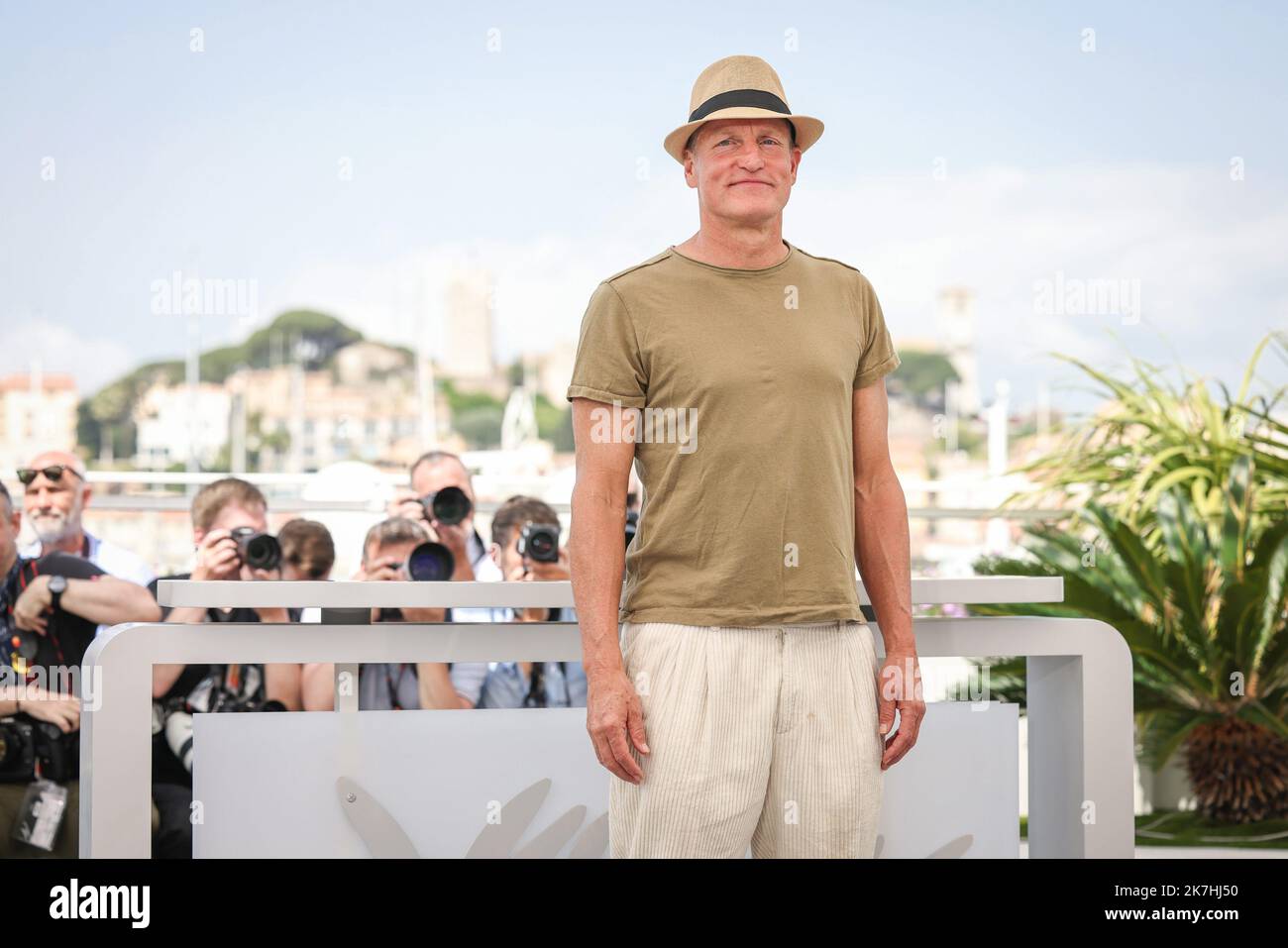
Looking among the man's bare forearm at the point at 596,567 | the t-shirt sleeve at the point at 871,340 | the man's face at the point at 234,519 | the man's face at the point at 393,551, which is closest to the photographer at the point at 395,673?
the man's face at the point at 393,551

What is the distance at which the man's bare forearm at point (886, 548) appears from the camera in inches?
63.9

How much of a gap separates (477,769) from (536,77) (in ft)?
48.5

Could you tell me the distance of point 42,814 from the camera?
2723 mm

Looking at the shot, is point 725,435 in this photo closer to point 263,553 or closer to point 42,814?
point 263,553

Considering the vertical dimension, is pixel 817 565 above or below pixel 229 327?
below

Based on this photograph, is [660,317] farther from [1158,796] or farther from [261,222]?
[261,222]

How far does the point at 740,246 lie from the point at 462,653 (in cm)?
67

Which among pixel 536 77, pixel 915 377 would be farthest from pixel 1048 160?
pixel 536 77

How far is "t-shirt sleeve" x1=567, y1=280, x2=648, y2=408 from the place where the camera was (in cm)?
151

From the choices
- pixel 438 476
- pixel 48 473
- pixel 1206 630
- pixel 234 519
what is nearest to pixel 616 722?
pixel 234 519

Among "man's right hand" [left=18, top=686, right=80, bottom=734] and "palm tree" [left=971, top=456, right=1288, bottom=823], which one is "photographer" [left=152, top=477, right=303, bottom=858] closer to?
"man's right hand" [left=18, top=686, right=80, bottom=734]

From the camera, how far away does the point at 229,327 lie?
698 inches

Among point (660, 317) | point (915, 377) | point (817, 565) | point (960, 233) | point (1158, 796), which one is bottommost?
point (1158, 796)

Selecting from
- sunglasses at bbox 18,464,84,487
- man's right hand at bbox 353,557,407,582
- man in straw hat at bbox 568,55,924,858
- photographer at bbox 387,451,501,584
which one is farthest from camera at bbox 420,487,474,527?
man in straw hat at bbox 568,55,924,858
